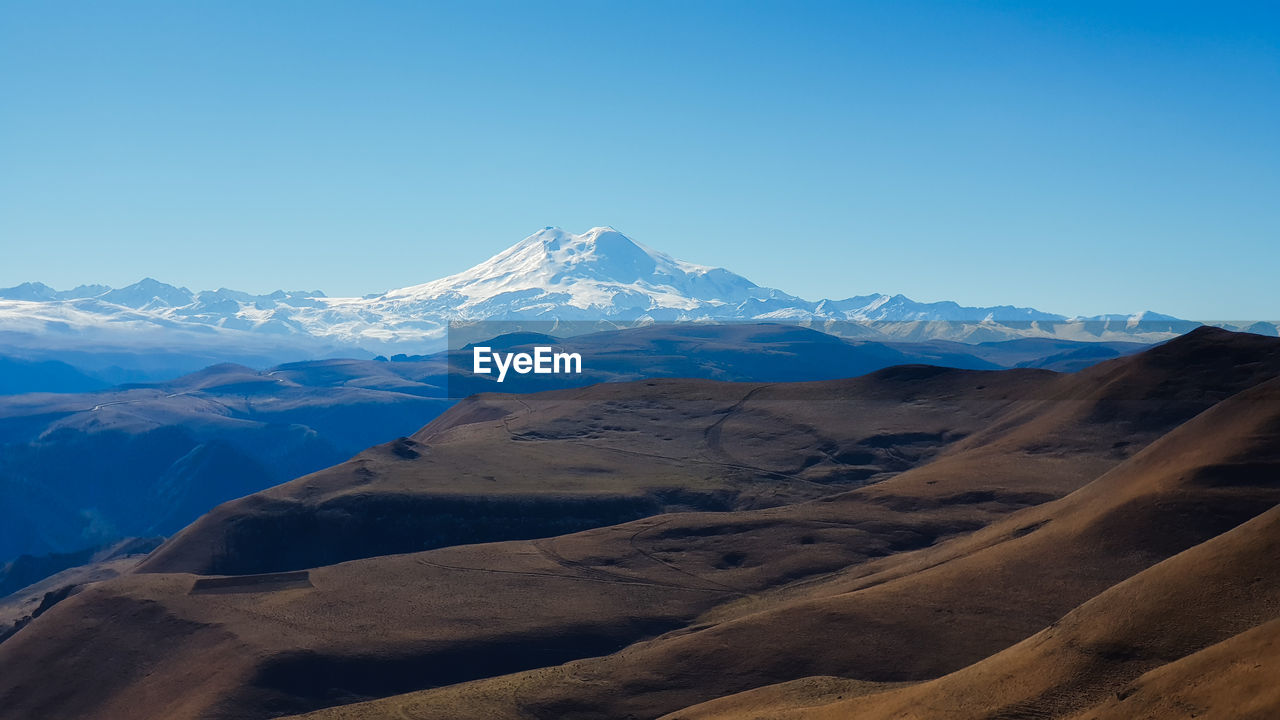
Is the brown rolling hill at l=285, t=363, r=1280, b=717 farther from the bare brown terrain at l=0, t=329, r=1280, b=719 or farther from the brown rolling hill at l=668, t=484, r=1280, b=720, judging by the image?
the brown rolling hill at l=668, t=484, r=1280, b=720

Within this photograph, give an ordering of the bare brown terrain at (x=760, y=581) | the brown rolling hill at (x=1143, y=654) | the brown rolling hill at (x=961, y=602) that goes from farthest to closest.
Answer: the brown rolling hill at (x=961, y=602) → the bare brown terrain at (x=760, y=581) → the brown rolling hill at (x=1143, y=654)

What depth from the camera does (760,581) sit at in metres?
107

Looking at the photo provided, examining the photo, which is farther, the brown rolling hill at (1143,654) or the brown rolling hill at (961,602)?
the brown rolling hill at (961,602)

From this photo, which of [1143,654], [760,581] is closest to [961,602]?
[760,581]

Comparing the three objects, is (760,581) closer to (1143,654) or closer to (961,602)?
(961,602)

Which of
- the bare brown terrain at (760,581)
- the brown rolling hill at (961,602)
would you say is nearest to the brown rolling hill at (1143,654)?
the bare brown terrain at (760,581)

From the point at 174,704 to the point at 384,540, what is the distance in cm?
5130

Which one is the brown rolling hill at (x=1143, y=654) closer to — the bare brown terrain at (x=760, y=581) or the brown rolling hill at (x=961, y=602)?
the bare brown terrain at (x=760, y=581)

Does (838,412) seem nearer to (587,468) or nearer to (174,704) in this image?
(587,468)

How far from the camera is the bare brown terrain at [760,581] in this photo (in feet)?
175

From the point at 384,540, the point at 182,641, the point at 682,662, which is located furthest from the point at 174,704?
the point at 384,540

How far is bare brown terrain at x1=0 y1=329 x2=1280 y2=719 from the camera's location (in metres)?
53.5

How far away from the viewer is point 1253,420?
303ft

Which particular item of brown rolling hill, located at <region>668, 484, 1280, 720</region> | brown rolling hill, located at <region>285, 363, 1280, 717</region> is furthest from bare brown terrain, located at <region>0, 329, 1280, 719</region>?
brown rolling hill, located at <region>285, 363, 1280, 717</region>
